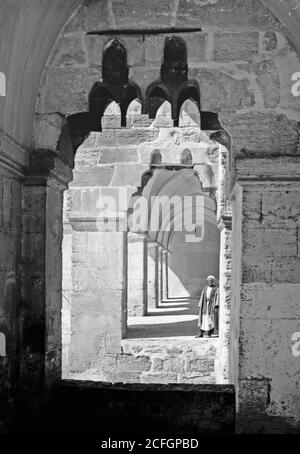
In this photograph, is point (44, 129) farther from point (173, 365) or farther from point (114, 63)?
point (173, 365)

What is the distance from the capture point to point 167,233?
1695 centimetres

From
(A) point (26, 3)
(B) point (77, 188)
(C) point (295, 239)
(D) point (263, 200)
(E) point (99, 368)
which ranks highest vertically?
(A) point (26, 3)

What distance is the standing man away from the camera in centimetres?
898

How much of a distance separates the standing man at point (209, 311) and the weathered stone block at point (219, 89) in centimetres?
577

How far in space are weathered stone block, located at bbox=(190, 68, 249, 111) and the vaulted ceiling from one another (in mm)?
419

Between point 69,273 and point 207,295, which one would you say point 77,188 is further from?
point 207,295

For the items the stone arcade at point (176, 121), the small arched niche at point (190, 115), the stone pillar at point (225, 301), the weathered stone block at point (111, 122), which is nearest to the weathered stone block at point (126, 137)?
the weathered stone block at point (111, 122)

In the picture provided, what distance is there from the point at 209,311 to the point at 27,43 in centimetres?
660

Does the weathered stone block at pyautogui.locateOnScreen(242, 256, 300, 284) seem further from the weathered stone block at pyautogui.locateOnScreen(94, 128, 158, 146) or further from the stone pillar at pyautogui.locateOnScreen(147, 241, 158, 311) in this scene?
the stone pillar at pyautogui.locateOnScreen(147, 241, 158, 311)

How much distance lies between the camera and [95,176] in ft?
24.8

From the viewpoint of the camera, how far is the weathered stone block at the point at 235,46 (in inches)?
138

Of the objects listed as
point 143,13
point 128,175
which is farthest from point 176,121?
point 128,175
